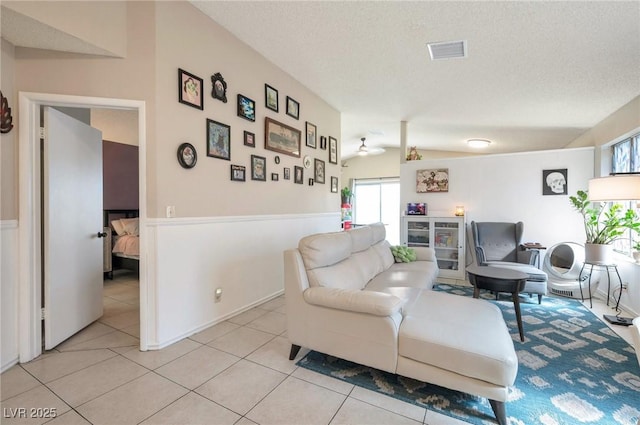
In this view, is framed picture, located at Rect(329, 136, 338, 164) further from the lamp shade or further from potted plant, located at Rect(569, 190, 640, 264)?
potted plant, located at Rect(569, 190, 640, 264)

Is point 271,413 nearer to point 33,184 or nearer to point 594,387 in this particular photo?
point 594,387

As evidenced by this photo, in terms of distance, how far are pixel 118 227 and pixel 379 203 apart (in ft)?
20.4

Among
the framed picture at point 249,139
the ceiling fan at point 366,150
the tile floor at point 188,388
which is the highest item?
the ceiling fan at point 366,150

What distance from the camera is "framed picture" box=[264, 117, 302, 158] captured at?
3.38m

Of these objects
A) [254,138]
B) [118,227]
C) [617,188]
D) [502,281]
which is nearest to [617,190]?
[617,188]

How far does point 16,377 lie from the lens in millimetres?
1895

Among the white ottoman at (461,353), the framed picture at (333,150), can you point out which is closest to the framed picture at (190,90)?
the white ottoman at (461,353)

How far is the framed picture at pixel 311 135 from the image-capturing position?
4191mm

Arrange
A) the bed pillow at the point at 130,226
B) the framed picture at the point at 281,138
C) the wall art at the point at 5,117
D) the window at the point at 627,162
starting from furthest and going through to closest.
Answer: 1. the bed pillow at the point at 130,226
2. the framed picture at the point at 281,138
3. the window at the point at 627,162
4. the wall art at the point at 5,117

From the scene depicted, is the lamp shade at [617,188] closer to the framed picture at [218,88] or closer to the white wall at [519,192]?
the white wall at [519,192]

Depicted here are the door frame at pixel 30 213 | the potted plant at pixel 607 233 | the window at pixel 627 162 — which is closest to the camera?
the door frame at pixel 30 213

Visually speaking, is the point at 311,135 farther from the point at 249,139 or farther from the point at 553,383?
the point at 553,383

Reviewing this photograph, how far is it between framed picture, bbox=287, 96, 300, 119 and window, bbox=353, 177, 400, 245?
15.5 feet

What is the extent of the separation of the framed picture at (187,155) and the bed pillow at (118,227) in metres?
2.96
